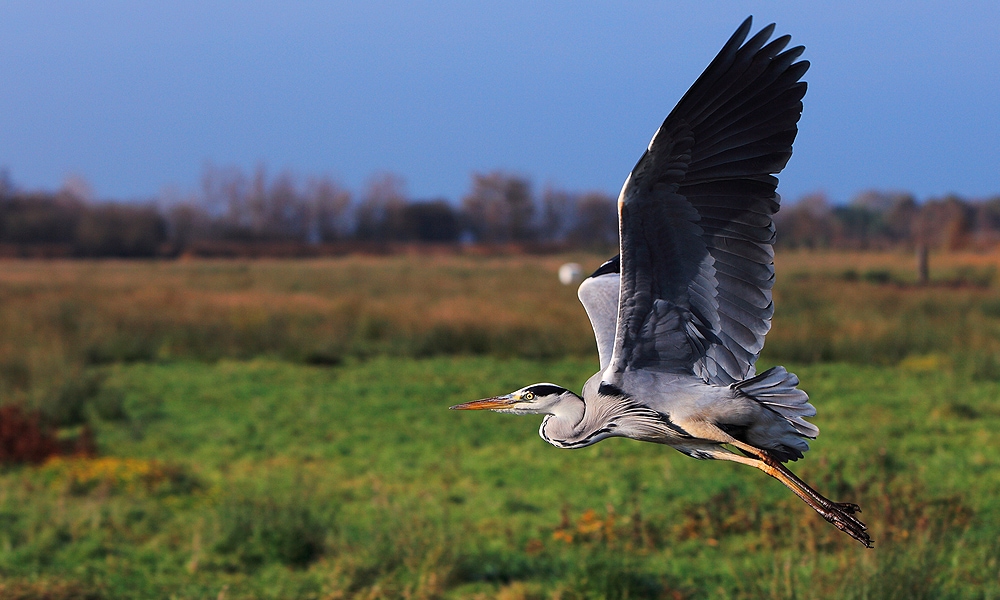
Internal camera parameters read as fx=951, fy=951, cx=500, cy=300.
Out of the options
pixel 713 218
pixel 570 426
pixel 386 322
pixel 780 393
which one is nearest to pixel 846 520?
pixel 780 393

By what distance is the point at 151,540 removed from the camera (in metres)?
10.5

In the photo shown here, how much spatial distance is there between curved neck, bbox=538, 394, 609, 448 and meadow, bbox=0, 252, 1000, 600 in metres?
1.12

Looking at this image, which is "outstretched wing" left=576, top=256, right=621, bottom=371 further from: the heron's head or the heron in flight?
the heron's head

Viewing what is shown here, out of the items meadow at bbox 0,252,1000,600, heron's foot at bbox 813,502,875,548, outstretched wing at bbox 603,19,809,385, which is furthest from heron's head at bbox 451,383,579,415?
meadow at bbox 0,252,1000,600

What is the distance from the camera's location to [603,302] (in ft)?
4.67

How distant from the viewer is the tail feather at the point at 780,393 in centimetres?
97

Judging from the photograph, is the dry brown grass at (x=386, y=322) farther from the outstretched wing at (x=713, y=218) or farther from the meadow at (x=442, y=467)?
the outstretched wing at (x=713, y=218)

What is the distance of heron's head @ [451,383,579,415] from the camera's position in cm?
83

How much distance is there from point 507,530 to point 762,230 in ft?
31.4

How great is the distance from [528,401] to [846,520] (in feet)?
1.02

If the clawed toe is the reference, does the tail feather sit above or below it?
above

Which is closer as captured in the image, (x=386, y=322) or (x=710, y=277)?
(x=710, y=277)

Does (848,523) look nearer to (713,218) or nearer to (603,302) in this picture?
(713,218)

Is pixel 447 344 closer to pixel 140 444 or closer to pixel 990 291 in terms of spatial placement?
pixel 140 444
